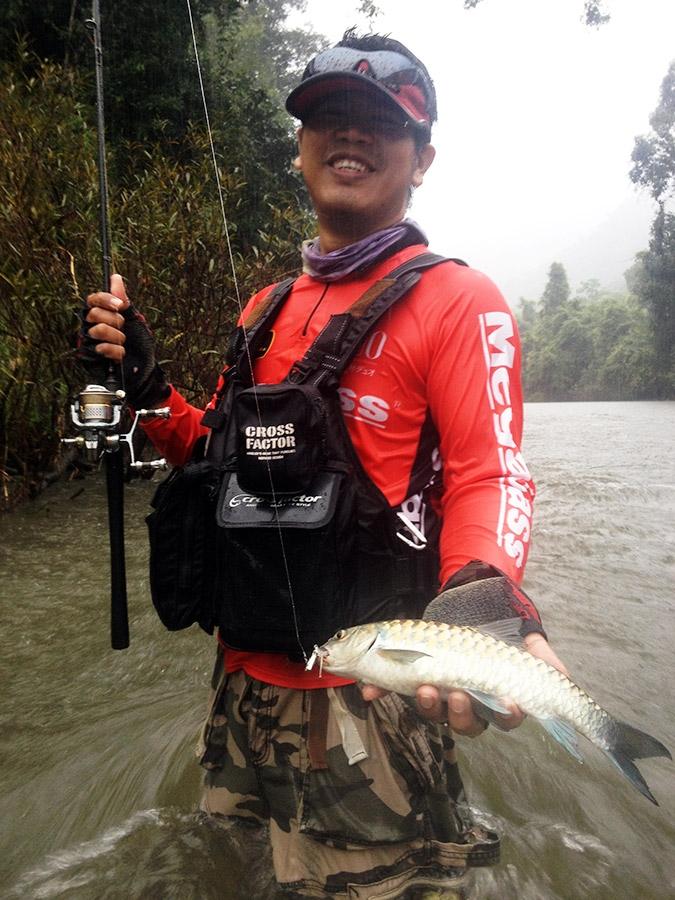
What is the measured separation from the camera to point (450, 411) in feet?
5.34

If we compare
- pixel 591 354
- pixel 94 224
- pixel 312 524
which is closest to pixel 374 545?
pixel 312 524

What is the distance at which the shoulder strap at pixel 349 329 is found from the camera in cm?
171

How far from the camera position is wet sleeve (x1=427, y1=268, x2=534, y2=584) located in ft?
4.87

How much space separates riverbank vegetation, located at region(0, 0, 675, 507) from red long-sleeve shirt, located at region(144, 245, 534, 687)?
108 cm

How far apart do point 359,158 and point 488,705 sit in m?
1.57

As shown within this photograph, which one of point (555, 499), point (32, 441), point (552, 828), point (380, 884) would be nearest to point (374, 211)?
point (380, 884)

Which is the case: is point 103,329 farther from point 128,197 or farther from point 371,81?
point 128,197

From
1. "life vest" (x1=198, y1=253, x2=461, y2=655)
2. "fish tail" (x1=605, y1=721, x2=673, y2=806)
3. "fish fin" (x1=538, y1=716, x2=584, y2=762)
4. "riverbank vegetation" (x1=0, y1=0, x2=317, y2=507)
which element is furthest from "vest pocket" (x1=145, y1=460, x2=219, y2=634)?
"riverbank vegetation" (x1=0, y1=0, x2=317, y2=507)

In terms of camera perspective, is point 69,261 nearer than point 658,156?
Yes

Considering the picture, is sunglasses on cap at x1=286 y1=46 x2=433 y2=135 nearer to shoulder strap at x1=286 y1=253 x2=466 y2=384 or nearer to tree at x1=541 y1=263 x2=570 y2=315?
shoulder strap at x1=286 y1=253 x2=466 y2=384

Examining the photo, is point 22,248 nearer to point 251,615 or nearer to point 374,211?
point 374,211

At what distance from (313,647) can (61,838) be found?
1911 mm

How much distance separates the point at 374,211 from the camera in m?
1.93

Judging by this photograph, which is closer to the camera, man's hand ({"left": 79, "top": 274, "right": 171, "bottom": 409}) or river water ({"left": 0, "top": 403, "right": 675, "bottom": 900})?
man's hand ({"left": 79, "top": 274, "right": 171, "bottom": 409})
